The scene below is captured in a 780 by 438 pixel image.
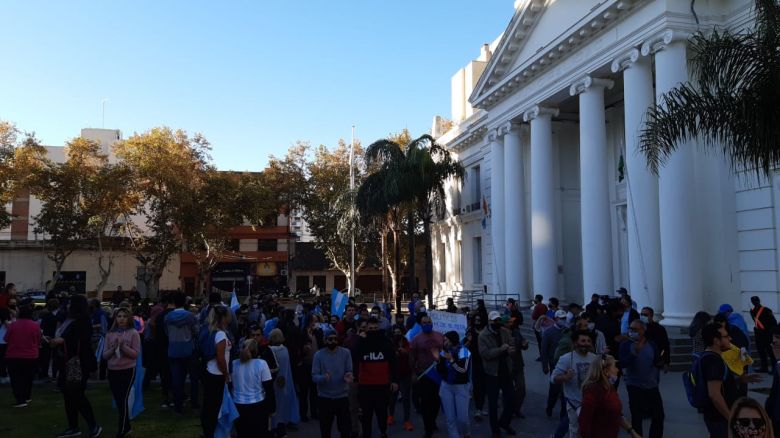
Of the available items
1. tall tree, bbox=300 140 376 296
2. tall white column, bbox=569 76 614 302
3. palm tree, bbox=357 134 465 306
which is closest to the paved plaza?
tall white column, bbox=569 76 614 302

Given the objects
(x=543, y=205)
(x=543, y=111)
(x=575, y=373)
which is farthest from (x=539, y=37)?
(x=575, y=373)

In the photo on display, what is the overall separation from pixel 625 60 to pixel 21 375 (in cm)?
1722

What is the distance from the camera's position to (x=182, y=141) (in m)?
37.2

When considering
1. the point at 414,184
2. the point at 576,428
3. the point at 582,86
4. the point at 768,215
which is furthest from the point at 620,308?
the point at 414,184

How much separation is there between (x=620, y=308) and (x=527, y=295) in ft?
46.5

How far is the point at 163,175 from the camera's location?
1367 inches

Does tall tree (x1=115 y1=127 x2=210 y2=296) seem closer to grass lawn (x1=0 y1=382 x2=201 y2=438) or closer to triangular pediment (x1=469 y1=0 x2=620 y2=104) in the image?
triangular pediment (x1=469 y1=0 x2=620 y2=104)

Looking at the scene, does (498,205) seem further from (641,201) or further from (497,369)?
(497,369)

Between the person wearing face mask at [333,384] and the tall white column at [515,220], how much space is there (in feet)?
60.2

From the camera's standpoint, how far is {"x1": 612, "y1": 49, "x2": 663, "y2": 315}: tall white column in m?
17.6

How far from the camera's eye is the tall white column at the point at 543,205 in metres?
23.4

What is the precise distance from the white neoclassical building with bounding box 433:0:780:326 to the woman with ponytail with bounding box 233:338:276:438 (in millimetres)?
12968

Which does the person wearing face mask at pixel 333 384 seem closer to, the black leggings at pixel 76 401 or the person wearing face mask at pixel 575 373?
the person wearing face mask at pixel 575 373

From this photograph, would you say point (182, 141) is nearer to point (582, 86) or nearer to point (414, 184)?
point (414, 184)
